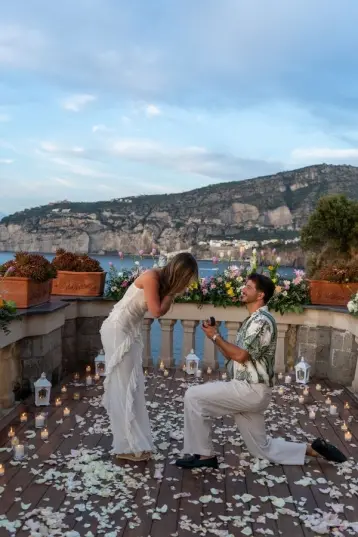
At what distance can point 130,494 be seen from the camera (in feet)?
12.0

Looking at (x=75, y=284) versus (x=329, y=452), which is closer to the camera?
(x=329, y=452)

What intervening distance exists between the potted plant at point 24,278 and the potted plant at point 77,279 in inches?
49.1

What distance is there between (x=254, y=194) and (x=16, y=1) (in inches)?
1734

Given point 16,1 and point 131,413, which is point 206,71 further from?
point 131,413

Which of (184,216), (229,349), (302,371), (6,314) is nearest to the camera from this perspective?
(229,349)

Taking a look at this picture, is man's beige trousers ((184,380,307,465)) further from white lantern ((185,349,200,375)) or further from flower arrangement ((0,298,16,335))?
white lantern ((185,349,200,375))

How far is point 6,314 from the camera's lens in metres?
5.16

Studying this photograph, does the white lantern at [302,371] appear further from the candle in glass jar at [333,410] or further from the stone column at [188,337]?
the stone column at [188,337]

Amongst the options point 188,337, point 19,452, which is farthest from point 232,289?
point 19,452

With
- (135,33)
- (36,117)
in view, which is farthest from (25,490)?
(36,117)

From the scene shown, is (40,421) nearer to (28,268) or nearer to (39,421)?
(39,421)

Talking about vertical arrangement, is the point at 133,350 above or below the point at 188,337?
above

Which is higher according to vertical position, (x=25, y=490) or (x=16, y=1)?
(x=16, y=1)

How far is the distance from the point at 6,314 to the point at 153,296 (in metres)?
1.77
